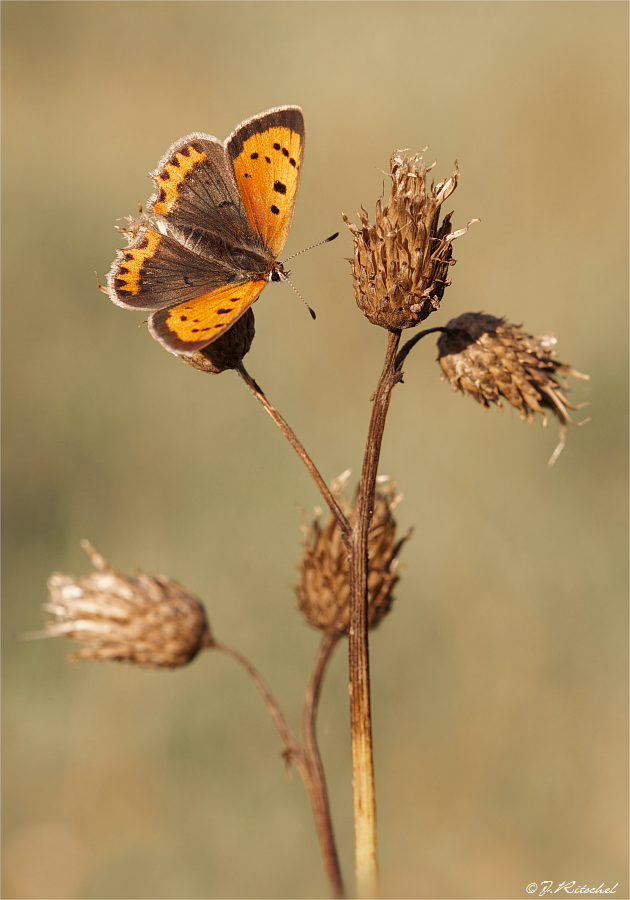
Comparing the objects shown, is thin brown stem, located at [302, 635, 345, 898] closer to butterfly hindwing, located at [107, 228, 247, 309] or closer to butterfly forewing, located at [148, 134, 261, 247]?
butterfly hindwing, located at [107, 228, 247, 309]

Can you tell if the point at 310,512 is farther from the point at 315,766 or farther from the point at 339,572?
the point at 315,766

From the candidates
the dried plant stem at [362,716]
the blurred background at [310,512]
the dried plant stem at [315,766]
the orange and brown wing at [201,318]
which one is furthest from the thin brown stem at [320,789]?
the blurred background at [310,512]

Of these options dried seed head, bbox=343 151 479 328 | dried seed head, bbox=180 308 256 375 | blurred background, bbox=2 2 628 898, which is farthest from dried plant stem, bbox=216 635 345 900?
blurred background, bbox=2 2 628 898

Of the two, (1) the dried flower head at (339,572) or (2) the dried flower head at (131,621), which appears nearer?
(1) the dried flower head at (339,572)

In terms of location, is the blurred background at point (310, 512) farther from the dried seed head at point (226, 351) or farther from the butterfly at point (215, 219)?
the dried seed head at point (226, 351)

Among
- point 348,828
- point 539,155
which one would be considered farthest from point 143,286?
point 539,155

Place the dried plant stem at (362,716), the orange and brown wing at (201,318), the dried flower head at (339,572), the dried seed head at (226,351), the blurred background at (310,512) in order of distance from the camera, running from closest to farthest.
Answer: the dried plant stem at (362,716) → the orange and brown wing at (201,318) → the dried seed head at (226,351) → the dried flower head at (339,572) → the blurred background at (310,512)
